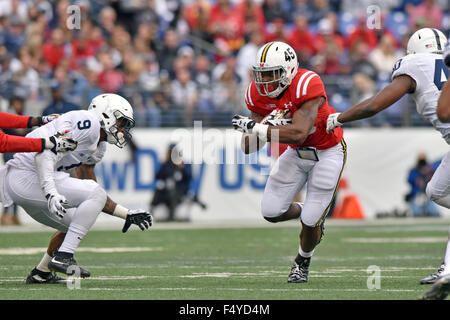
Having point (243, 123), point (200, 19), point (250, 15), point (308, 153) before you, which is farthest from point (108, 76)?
point (243, 123)

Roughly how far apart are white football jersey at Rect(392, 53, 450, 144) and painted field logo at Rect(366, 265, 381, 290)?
118cm

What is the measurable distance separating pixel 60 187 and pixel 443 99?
289cm

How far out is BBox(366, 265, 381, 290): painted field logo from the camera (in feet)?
22.0

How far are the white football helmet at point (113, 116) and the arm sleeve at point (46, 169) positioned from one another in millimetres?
620

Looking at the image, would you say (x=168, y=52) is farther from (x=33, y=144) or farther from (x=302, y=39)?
(x=33, y=144)

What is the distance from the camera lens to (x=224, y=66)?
16.4 meters

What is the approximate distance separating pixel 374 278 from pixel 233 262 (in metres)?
2.12

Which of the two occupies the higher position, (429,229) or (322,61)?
(322,61)

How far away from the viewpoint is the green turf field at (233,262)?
6430mm

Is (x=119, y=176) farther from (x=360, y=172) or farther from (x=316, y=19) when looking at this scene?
(x=316, y=19)

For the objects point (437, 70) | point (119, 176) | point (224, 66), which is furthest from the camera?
point (224, 66)

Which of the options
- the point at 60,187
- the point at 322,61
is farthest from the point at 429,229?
the point at 60,187

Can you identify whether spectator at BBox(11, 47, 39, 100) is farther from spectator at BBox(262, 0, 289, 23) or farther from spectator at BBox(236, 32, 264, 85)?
spectator at BBox(262, 0, 289, 23)

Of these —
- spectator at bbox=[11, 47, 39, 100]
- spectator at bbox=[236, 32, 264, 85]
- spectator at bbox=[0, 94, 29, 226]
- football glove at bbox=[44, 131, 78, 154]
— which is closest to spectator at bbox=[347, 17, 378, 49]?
spectator at bbox=[236, 32, 264, 85]
